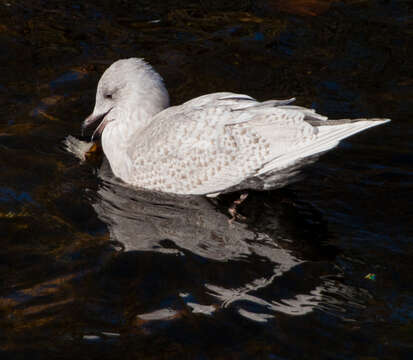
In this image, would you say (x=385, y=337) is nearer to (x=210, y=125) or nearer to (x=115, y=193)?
(x=210, y=125)

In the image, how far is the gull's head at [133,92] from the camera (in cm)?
678

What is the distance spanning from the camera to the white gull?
5.80 metres

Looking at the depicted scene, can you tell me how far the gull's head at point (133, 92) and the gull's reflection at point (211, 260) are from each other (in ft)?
2.40

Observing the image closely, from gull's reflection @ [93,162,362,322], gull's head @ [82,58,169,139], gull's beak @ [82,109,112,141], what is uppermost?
gull's head @ [82,58,169,139]

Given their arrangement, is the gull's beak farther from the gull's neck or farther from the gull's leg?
the gull's leg

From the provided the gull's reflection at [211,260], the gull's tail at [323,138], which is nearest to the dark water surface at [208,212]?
the gull's reflection at [211,260]

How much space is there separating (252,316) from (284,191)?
201 cm

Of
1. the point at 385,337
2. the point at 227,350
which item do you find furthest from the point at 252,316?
the point at 385,337

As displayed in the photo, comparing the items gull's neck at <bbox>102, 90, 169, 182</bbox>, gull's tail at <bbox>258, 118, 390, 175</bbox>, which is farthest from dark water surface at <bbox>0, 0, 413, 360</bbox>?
gull's tail at <bbox>258, 118, 390, 175</bbox>

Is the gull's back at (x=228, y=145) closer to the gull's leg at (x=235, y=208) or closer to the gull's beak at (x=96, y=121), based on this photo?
the gull's leg at (x=235, y=208)

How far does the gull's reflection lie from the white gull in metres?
0.26

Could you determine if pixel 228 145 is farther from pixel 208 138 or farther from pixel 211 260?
pixel 211 260

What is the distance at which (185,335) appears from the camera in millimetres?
4688

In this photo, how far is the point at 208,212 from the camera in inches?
244
